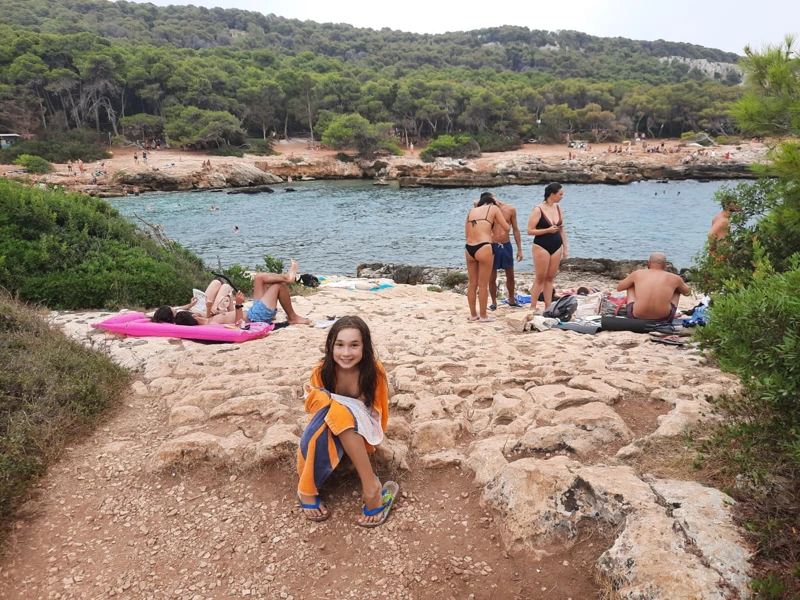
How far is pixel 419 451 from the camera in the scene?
3.55m

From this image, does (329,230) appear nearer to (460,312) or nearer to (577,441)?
(460,312)

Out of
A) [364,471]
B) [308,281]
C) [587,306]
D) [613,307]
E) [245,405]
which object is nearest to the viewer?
[364,471]

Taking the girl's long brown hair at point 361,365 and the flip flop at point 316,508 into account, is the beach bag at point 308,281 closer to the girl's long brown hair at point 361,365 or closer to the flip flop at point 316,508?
the girl's long brown hair at point 361,365

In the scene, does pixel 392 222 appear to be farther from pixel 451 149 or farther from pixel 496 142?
pixel 496 142

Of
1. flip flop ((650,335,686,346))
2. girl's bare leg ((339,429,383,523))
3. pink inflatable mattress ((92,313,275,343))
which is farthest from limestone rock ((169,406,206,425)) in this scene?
flip flop ((650,335,686,346))

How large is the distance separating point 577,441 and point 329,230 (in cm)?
2435

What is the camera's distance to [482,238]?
7035 mm

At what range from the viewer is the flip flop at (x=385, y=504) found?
290 centimetres

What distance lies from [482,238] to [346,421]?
458 cm

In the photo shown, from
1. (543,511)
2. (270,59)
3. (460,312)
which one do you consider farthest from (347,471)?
(270,59)

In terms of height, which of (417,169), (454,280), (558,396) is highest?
(417,169)

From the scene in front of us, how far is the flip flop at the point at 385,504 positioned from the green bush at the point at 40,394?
2120 mm

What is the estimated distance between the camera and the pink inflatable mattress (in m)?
6.22

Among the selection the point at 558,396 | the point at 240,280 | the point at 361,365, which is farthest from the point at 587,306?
the point at 240,280
